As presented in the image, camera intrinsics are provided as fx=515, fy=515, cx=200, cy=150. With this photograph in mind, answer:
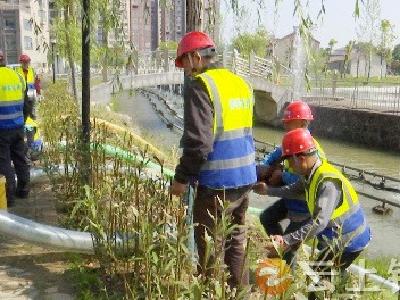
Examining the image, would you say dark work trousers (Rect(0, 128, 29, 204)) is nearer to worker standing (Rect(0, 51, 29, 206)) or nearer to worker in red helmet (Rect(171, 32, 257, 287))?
worker standing (Rect(0, 51, 29, 206))

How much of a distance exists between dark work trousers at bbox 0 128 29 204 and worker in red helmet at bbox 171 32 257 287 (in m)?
2.79

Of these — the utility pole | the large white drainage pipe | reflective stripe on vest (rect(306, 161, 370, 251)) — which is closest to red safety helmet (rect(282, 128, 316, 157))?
reflective stripe on vest (rect(306, 161, 370, 251))

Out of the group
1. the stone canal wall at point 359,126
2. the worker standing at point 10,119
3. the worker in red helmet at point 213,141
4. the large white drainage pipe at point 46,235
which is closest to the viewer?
the worker in red helmet at point 213,141

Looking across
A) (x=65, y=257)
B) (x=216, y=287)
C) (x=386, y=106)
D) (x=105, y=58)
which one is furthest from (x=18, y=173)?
(x=386, y=106)

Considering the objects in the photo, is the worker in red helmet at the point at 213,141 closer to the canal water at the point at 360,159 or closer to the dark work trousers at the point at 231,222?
the dark work trousers at the point at 231,222

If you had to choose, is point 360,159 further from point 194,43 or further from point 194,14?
point 194,43

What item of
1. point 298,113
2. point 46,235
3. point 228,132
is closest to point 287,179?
point 298,113

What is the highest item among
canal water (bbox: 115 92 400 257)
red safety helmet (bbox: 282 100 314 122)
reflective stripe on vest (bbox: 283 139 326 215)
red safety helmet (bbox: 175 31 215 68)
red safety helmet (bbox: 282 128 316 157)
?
red safety helmet (bbox: 175 31 215 68)

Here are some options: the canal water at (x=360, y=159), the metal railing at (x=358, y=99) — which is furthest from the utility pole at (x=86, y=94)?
the metal railing at (x=358, y=99)

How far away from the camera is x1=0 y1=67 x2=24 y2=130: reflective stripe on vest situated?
17.1 ft

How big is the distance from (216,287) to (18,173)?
3.93 m

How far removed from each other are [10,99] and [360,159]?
15.5 m

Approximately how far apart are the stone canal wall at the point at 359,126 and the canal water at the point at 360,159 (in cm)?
56

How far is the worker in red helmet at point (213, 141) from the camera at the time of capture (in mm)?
2857
